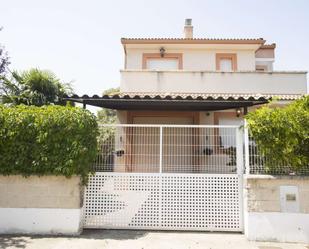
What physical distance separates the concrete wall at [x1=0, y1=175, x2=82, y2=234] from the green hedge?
1.06ft

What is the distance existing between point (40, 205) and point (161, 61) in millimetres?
12413

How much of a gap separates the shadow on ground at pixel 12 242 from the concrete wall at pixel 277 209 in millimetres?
6187

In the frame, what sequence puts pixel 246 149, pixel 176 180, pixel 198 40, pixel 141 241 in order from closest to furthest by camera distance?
1. pixel 141 241
2. pixel 246 149
3. pixel 176 180
4. pixel 198 40

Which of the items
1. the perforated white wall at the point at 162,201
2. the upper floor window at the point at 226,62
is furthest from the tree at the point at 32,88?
the upper floor window at the point at 226,62

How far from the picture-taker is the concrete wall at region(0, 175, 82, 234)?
7.11 metres

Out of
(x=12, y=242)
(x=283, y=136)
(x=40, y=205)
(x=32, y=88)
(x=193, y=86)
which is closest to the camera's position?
(x=12, y=242)

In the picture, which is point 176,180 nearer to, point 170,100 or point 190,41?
point 170,100

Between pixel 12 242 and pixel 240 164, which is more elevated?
pixel 240 164

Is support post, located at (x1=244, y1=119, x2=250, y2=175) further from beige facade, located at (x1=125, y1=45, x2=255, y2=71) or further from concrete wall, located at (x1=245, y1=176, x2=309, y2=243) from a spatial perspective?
beige facade, located at (x1=125, y1=45, x2=255, y2=71)

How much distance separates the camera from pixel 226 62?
17.0m

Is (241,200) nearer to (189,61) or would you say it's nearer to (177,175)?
(177,175)

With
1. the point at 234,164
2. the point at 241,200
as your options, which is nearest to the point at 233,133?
the point at 234,164

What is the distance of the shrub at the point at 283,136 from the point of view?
6.84 m

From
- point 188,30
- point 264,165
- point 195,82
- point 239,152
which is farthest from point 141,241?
point 188,30
